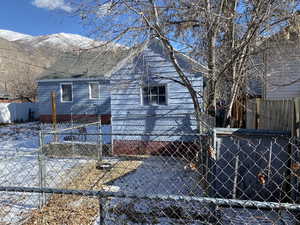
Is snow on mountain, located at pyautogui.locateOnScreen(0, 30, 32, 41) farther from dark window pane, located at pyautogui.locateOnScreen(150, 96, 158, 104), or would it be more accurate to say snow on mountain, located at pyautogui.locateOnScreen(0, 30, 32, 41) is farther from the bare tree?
the bare tree

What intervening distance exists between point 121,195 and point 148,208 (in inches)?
97.1

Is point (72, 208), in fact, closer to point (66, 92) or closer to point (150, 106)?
point (150, 106)

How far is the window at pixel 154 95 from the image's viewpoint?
7.36 meters

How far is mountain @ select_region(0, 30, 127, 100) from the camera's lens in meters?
4.63

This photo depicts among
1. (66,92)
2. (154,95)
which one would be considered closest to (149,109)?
(154,95)

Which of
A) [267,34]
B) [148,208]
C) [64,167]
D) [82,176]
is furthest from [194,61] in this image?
[64,167]

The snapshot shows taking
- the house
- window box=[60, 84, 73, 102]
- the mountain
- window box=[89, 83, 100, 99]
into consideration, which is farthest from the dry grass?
window box=[60, 84, 73, 102]

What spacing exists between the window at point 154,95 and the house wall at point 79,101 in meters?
7.04

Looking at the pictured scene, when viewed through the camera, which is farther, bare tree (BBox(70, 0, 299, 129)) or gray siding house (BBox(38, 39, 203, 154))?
gray siding house (BBox(38, 39, 203, 154))

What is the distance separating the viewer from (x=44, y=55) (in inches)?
1809

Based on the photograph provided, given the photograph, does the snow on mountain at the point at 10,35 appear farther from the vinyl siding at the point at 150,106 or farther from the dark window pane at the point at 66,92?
the vinyl siding at the point at 150,106

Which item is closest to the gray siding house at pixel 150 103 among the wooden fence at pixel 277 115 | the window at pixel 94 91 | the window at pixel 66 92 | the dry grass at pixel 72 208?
the wooden fence at pixel 277 115

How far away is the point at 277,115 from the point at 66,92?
1377 centimetres

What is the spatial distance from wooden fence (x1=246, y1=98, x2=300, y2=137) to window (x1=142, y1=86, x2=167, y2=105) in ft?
9.55
